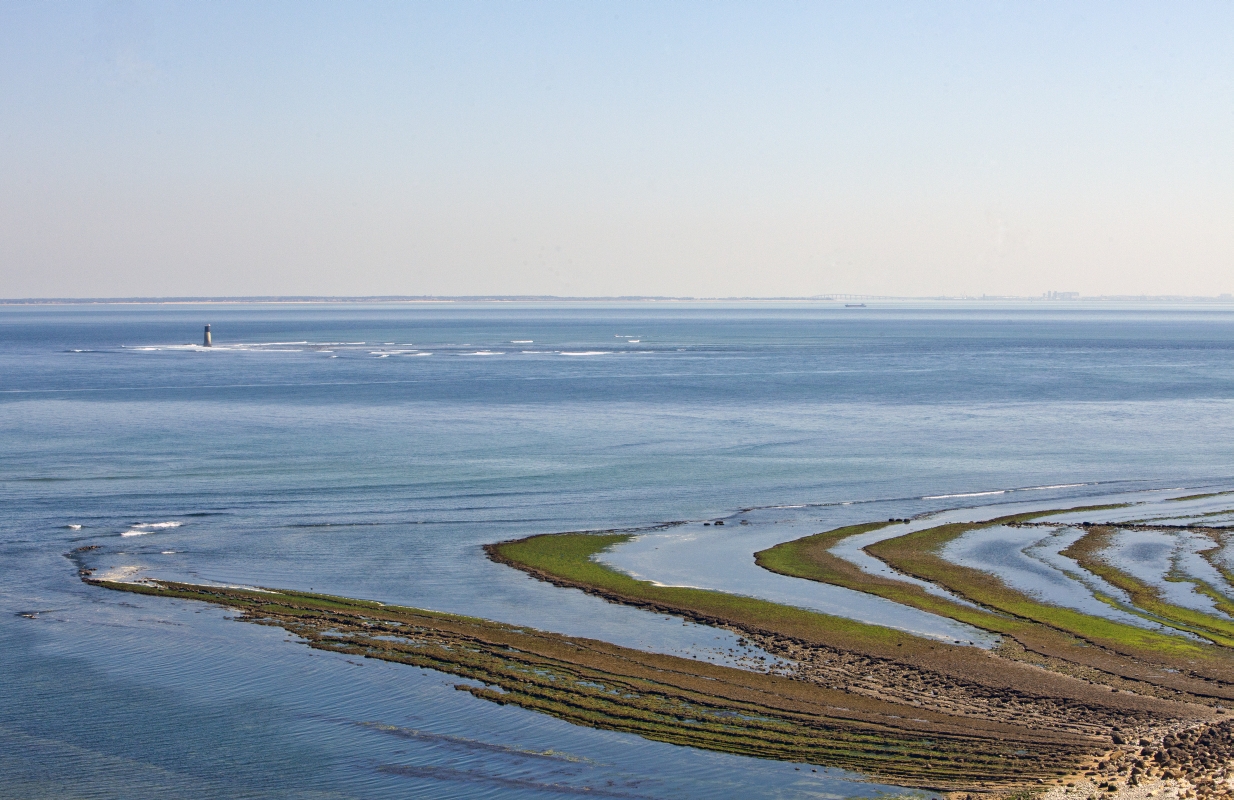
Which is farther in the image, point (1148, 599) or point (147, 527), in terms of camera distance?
point (147, 527)

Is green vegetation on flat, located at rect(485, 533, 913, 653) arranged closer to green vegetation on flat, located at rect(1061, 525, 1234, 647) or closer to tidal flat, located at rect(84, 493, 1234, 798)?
tidal flat, located at rect(84, 493, 1234, 798)

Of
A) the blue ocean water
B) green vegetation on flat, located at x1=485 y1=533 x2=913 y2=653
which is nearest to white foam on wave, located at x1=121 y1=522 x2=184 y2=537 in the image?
the blue ocean water

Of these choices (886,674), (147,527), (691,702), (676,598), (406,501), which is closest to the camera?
(691,702)

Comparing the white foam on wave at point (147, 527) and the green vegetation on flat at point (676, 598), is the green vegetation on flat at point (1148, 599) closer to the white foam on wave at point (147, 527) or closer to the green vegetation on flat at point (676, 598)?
the green vegetation on flat at point (676, 598)

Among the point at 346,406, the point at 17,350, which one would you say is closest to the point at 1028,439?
the point at 346,406

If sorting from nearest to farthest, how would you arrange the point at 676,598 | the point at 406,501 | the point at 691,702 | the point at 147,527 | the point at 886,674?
the point at 691,702
the point at 886,674
the point at 676,598
the point at 147,527
the point at 406,501

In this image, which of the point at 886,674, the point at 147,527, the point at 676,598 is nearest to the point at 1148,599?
the point at 886,674

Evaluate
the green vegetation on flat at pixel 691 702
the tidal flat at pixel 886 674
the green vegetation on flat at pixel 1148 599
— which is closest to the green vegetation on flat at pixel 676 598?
the tidal flat at pixel 886 674

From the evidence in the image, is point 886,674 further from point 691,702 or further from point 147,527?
point 147,527
